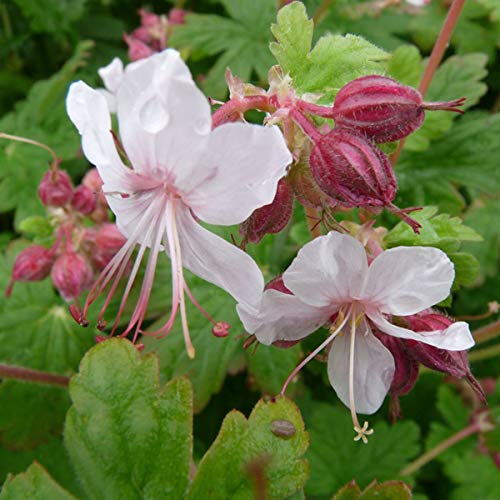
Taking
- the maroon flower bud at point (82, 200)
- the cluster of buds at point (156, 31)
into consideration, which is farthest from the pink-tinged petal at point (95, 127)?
the cluster of buds at point (156, 31)

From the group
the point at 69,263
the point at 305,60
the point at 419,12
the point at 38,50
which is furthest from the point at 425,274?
the point at 38,50

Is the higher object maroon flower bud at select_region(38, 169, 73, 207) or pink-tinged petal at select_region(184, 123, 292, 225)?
pink-tinged petal at select_region(184, 123, 292, 225)

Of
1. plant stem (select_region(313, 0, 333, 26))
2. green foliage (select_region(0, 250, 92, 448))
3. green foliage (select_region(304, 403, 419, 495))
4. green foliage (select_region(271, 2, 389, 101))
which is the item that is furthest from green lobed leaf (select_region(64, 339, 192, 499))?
plant stem (select_region(313, 0, 333, 26))

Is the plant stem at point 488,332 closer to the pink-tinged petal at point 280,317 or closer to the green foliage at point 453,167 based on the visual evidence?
the green foliage at point 453,167

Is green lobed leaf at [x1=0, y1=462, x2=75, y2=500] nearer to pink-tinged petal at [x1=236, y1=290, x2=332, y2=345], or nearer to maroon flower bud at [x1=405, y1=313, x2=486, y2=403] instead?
pink-tinged petal at [x1=236, y1=290, x2=332, y2=345]

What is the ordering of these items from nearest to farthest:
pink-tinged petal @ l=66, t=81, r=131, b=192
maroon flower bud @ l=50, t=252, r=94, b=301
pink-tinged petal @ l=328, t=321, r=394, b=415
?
1. pink-tinged petal @ l=66, t=81, r=131, b=192
2. pink-tinged petal @ l=328, t=321, r=394, b=415
3. maroon flower bud @ l=50, t=252, r=94, b=301

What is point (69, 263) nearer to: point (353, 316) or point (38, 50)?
point (353, 316)

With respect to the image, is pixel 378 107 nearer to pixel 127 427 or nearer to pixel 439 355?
pixel 439 355
